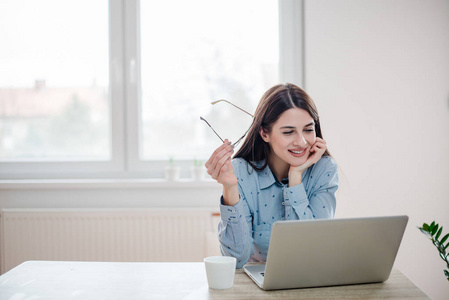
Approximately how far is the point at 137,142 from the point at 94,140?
0.29 meters

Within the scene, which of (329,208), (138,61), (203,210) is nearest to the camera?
(329,208)

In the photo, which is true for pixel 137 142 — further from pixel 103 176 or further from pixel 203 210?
pixel 203 210

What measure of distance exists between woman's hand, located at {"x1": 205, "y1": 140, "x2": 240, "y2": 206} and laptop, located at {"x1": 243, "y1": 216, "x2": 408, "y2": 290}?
39 centimetres

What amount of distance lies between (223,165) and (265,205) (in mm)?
333

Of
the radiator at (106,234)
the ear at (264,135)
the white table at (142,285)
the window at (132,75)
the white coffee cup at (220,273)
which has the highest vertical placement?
the window at (132,75)

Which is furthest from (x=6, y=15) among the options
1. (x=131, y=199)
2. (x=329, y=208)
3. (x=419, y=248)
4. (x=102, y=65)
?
(x=419, y=248)

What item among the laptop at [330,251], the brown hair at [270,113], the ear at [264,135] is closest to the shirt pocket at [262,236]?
the brown hair at [270,113]

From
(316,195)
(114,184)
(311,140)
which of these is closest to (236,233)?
(316,195)

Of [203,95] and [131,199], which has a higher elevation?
[203,95]

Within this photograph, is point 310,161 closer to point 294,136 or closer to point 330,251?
point 294,136

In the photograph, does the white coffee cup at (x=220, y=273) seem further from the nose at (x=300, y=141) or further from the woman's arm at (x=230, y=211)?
the nose at (x=300, y=141)

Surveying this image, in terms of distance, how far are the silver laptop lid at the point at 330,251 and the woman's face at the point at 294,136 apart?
1.99ft

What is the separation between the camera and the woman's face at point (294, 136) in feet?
5.65

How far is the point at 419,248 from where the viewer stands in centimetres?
281
